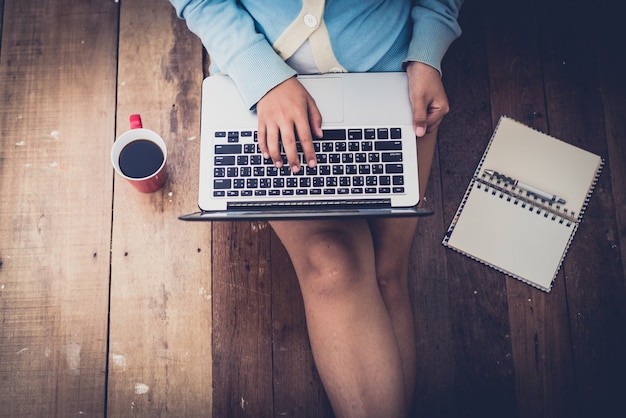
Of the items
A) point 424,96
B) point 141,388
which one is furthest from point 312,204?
point 141,388

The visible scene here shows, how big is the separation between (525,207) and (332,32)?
26.5 inches

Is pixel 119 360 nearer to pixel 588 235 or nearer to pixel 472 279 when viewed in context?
pixel 472 279

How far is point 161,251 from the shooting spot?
1162 mm

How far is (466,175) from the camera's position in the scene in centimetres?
121

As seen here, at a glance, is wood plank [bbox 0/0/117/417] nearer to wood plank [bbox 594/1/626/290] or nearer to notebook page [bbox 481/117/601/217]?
notebook page [bbox 481/117/601/217]

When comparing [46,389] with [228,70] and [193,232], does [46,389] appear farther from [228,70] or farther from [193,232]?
[228,70]

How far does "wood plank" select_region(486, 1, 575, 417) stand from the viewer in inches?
44.6

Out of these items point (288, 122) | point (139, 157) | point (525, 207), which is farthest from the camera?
point (525, 207)

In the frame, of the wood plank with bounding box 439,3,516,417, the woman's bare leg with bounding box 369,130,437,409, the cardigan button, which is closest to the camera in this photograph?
the cardigan button

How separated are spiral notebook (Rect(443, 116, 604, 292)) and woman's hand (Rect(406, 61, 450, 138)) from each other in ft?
1.18

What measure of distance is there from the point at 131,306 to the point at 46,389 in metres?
0.27

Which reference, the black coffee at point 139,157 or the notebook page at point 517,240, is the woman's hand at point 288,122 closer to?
the black coffee at point 139,157

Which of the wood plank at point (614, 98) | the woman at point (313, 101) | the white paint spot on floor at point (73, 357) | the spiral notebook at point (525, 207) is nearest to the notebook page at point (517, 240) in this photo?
the spiral notebook at point (525, 207)

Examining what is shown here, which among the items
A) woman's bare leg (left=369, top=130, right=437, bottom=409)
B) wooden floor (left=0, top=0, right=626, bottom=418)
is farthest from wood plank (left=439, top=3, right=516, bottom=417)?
woman's bare leg (left=369, top=130, right=437, bottom=409)
